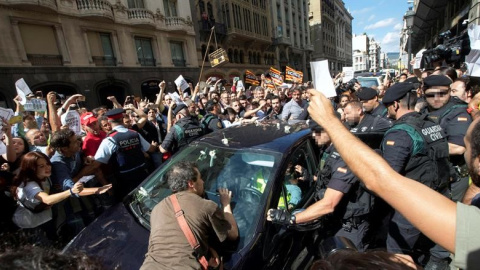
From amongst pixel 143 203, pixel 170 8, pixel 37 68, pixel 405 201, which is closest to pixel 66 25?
pixel 37 68

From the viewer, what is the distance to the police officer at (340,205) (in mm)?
1791

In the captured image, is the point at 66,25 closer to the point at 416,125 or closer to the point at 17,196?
the point at 17,196

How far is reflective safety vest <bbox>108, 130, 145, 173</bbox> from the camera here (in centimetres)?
313

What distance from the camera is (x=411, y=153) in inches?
75.3

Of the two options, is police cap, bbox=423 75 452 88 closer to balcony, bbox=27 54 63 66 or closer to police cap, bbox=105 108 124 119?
police cap, bbox=105 108 124 119

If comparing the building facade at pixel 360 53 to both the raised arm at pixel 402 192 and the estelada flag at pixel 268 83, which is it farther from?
the raised arm at pixel 402 192

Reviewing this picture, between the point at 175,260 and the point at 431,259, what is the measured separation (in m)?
2.37

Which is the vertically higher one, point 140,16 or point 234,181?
point 140,16

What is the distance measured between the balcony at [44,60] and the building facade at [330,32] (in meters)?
43.6

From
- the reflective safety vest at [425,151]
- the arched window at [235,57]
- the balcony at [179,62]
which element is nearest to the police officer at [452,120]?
the reflective safety vest at [425,151]

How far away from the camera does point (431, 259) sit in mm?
2154

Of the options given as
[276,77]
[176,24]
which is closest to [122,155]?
[276,77]

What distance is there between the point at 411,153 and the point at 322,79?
977 mm

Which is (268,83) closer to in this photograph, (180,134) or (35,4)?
(180,134)
